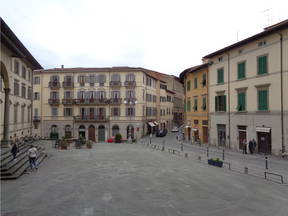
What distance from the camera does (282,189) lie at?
1099 cm

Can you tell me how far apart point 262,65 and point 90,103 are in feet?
101

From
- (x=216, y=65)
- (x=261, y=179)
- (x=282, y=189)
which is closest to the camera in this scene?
(x=282, y=189)

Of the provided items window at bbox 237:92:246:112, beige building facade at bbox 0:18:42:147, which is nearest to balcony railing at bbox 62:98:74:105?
beige building facade at bbox 0:18:42:147

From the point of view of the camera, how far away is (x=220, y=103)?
2800 centimetres

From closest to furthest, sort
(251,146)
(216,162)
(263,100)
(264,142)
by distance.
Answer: (216,162) < (263,100) < (264,142) < (251,146)

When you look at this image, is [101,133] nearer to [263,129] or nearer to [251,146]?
[251,146]

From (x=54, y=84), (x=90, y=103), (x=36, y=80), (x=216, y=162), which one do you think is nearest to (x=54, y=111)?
(x=54, y=84)

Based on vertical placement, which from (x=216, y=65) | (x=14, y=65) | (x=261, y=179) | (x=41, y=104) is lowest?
(x=261, y=179)

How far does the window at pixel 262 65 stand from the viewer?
21.5 meters

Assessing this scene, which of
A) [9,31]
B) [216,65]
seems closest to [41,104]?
[9,31]

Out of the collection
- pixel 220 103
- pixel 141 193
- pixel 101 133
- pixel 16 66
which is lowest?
pixel 101 133

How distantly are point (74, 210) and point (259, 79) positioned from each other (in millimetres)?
21379

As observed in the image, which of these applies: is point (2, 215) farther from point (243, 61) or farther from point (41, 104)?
point (41, 104)

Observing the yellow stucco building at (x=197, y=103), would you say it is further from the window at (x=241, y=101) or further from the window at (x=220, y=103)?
the window at (x=241, y=101)
